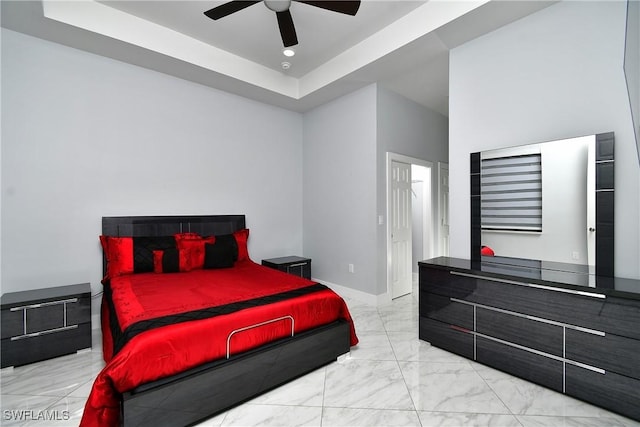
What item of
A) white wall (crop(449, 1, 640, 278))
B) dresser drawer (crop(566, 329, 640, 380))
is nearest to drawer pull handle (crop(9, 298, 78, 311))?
white wall (crop(449, 1, 640, 278))

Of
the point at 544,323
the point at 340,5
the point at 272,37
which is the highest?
the point at 272,37

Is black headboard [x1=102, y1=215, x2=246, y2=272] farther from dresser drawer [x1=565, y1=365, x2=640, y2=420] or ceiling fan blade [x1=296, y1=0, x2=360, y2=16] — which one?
dresser drawer [x1=565, y1=365, x2=640, y2=420]

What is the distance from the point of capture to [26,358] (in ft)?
7.94

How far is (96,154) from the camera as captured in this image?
10.5 feet

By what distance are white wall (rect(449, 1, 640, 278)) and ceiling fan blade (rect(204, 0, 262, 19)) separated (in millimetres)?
2077

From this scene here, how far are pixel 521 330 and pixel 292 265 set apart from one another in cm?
282

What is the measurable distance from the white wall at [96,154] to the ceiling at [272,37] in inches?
10.0

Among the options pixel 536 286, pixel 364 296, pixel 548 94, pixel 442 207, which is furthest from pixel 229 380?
pixel 442 207

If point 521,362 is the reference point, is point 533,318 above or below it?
above

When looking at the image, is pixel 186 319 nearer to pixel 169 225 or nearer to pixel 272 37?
pixel 169 225

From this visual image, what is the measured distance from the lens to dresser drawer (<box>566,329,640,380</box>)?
1774mm

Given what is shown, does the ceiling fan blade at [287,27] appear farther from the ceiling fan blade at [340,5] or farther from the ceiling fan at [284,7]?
the ceiling fan blade at [340,5]

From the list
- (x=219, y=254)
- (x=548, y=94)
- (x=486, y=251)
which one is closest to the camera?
(x=548, y=94)

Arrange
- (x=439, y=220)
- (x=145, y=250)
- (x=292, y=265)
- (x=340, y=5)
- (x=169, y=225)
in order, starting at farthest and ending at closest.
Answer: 1. (x=439, y=220)
2. (x=292, y=265)
3. (x=169, y=225)
4. (x=145, y=250)
5. (x=340, y=5)
